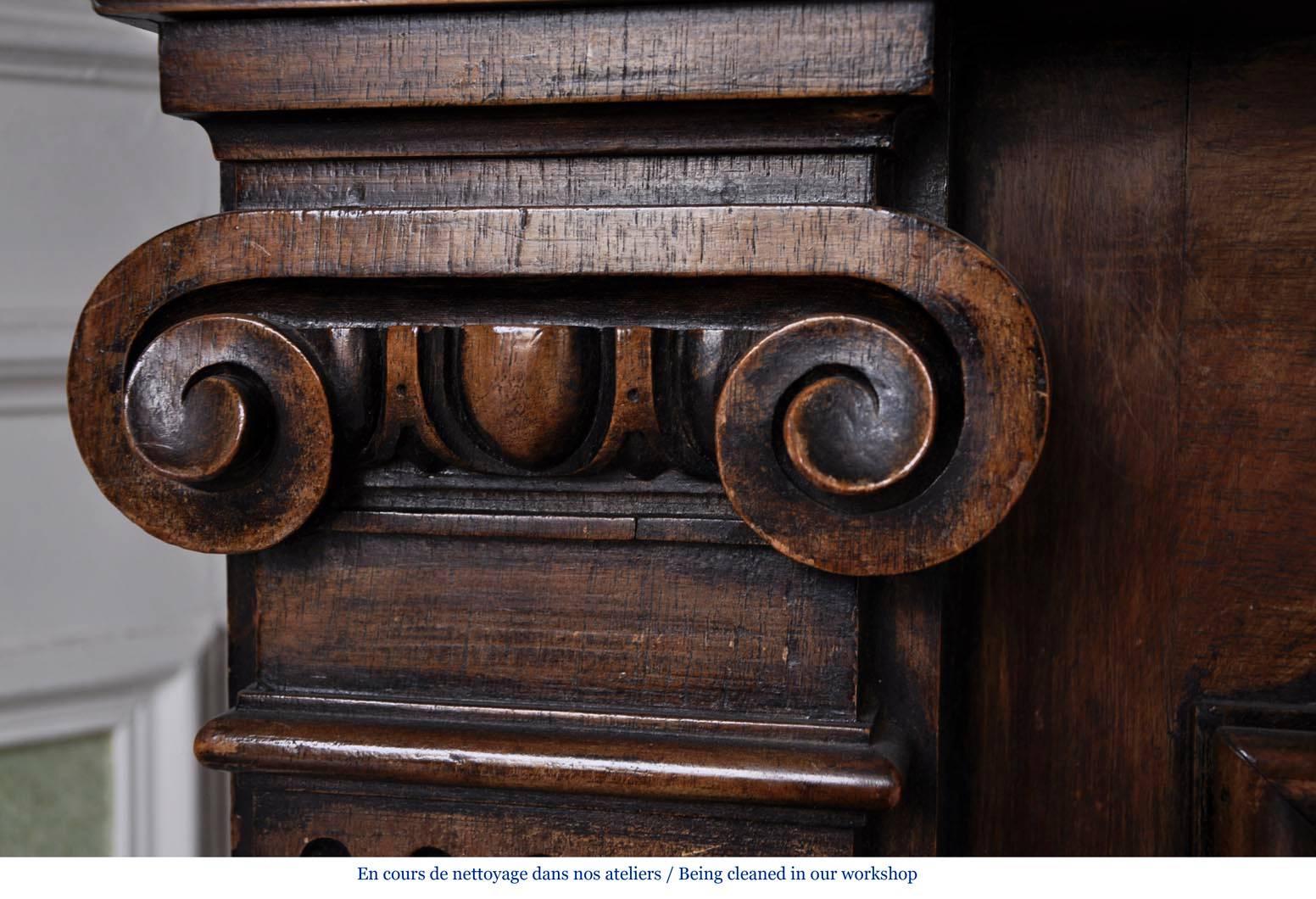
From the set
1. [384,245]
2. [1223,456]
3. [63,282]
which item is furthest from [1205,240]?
[63,282]

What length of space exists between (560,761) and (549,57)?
9.3 inches

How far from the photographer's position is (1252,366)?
0.43 meters

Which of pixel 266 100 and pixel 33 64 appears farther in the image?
pixel 33 64

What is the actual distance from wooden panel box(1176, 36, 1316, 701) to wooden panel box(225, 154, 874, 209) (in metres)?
0.15

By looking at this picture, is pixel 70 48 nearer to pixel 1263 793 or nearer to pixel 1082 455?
pixel 1082 455

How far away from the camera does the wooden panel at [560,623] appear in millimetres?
413

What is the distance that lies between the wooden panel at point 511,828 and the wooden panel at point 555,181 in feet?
0.70

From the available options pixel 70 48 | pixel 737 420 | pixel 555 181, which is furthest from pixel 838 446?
pixel 70 48

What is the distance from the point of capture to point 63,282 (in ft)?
2.65

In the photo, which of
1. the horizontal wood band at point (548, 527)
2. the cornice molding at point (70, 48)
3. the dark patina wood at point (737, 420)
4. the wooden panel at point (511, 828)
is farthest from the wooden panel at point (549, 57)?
the cornice molding at point (70, 48)

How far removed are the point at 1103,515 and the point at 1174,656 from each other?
0.20 feet

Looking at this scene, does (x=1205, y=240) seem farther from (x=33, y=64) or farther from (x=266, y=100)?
(x=33, y=64)

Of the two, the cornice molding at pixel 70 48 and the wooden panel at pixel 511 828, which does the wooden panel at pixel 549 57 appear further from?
the cornice molding at pixel 70 48
